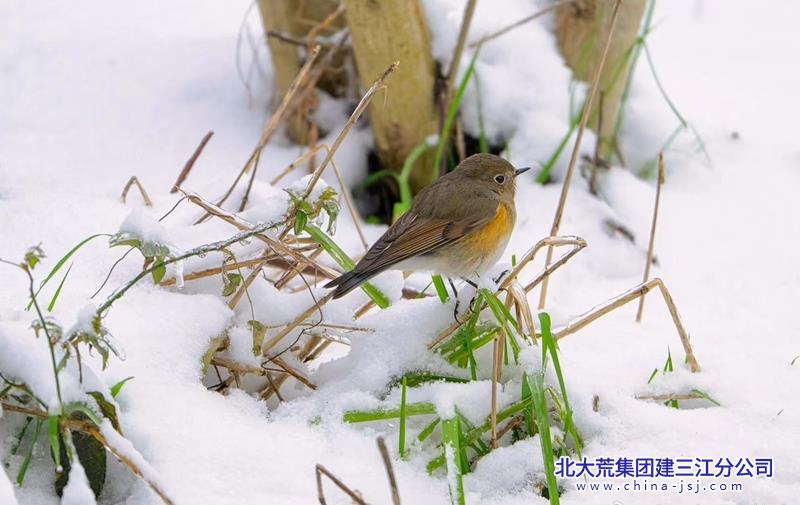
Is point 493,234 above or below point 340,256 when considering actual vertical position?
below

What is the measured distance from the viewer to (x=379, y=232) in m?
4.24

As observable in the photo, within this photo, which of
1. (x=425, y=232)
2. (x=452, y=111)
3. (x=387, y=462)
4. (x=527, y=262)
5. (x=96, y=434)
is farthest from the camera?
(x=452, y=111)

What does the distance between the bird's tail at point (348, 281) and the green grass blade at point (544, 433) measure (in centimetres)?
61

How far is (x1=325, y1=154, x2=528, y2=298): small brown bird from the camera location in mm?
3102

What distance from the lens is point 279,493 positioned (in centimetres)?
218

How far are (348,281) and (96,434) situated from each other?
880 millimetres

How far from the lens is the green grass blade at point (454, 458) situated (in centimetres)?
214

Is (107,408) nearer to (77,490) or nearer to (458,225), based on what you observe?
(77,490)

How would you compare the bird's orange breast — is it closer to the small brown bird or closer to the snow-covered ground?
the small brown bird

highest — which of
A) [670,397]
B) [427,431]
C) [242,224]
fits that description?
[242,224]

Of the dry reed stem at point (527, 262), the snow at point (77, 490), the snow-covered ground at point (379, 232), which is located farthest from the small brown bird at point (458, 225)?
the snow at point (77, 490)

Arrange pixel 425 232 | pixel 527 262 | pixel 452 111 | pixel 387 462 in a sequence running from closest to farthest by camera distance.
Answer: pixel 387 462 → pixel 527 262 → pixel 425 232 → pixel 452 111

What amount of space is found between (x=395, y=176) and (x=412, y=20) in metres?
0.72

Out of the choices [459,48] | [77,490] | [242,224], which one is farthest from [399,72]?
[77,490]
